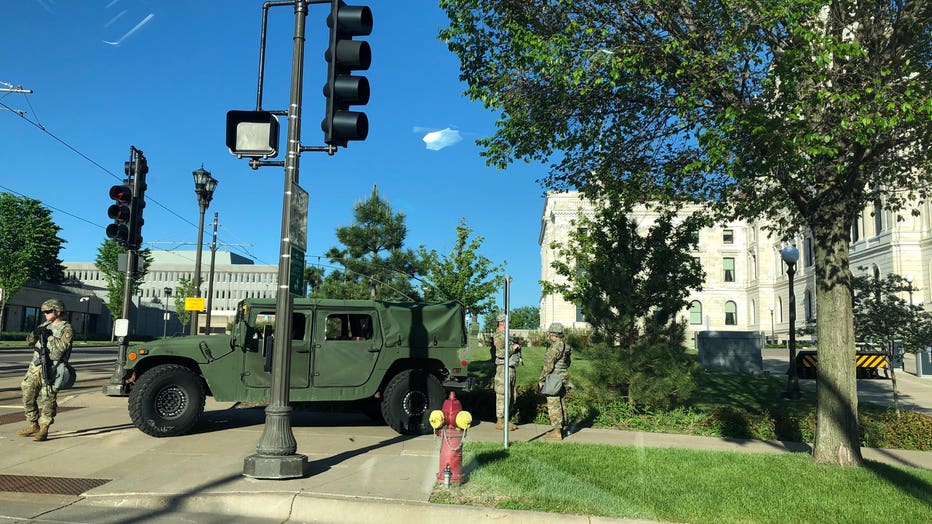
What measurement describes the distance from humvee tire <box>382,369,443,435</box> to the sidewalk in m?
0.32

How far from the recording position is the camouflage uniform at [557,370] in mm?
9875

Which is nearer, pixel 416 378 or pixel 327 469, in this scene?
pixel 327 469

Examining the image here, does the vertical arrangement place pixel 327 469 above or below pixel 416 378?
below

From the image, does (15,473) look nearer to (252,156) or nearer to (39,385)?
(39,385)

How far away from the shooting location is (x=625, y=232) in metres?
13.5

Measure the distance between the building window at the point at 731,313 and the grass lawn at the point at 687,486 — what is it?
2813 inches

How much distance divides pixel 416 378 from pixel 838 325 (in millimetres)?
6088

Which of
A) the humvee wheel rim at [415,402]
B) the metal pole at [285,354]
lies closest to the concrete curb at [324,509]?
the metal pole at [285,354]

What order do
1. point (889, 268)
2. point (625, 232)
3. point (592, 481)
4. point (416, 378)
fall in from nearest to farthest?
1. point (592, 481)
2. point (416, 378)
3. point (625, 232)
4. point (889, 268)

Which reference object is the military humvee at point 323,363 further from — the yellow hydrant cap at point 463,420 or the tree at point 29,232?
the tree at point 29,232

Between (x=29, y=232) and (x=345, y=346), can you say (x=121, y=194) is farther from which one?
(x=29, y=232)

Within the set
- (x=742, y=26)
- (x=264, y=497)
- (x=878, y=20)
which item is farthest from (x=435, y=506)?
(x=878, y=20)

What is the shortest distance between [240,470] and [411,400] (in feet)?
11.4

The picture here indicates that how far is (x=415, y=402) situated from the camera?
10273 mm
